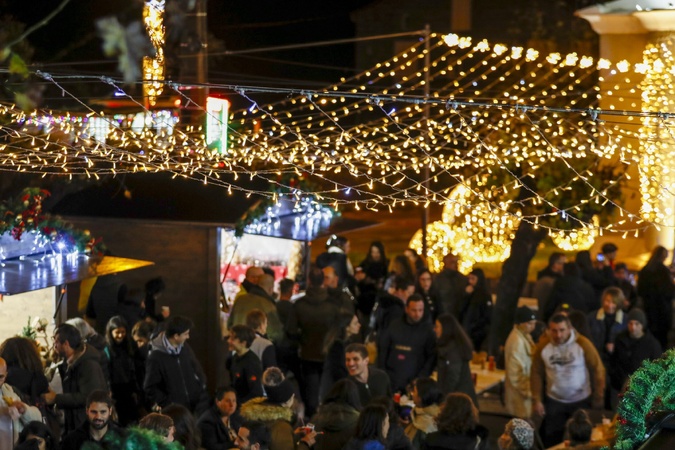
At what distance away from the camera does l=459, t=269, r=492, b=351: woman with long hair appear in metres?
14.3

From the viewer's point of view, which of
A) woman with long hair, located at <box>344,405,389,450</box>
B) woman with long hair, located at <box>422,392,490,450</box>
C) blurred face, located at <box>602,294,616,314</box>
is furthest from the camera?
blurred face, located at <box>602,294,616,314</box>

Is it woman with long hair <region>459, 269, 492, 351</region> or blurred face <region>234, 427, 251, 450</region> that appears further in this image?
woman with long hair <region>459, 269, 492, 351</region>

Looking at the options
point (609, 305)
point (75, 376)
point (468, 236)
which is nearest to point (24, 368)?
point (75, 376)

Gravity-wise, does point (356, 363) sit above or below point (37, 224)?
below

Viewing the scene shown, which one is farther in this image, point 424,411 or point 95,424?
point 424,411

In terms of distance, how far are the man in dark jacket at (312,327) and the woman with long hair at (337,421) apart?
3406 millimetres

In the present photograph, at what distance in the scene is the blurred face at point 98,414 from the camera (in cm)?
789

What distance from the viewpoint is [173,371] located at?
394 inches

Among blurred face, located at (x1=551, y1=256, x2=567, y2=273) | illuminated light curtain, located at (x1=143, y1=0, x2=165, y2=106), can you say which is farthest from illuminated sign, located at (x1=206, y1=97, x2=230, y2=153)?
blurred face, located at (x1=551, y1=256, x2=567, y2=273)

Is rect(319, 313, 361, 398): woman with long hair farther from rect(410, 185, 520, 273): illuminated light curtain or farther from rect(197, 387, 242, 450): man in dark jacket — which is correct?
rect(410, 185, 520, 273): illuminated light curtain

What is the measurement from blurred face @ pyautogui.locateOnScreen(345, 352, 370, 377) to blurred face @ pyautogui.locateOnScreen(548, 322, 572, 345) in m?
2.02

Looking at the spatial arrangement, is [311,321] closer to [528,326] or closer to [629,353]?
[528,326]

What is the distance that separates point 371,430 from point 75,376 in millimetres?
2849

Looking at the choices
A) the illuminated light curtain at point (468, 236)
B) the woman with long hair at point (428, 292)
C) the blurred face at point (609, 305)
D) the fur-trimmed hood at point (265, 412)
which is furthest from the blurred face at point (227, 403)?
the illuminated light curtain at point (468, 236)
